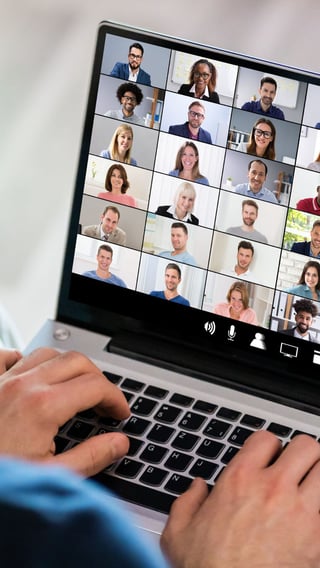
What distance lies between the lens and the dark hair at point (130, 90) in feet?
2.50

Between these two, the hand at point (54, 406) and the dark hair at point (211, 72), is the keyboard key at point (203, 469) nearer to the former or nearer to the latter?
the hand at point (54, 406)

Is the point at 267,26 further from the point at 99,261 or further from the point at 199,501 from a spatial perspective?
the point at 199,501

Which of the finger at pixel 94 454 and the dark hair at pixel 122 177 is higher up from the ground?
the dark hair at pixel 122 177

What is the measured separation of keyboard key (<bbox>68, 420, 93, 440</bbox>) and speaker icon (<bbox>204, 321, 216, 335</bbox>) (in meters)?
0.15

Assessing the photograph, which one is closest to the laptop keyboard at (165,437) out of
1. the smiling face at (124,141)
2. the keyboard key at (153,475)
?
the keyboard key at (153,475)

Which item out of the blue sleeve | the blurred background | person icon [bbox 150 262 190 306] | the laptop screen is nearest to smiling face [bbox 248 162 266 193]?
the laptop screen

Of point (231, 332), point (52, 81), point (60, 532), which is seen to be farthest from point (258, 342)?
point (52, 81)

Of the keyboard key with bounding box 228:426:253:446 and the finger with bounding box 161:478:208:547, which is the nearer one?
the finger with bounding box 161:478:208:547

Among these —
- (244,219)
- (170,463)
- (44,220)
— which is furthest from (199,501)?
(44,220)

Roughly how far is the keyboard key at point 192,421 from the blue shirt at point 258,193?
20 centimetres

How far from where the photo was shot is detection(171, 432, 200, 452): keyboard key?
72 cm

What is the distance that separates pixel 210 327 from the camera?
0.81 m

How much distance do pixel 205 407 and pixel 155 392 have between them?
47 millimetres

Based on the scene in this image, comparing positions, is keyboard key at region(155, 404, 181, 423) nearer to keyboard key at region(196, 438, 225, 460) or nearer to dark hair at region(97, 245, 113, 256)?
keyboard key at region(196, 438, 225, 460)
